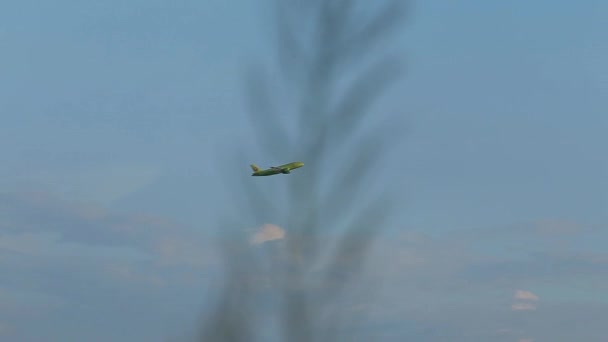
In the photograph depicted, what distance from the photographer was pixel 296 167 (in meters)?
136

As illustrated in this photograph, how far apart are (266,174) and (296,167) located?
14.2 ft

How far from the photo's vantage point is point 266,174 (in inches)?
5482
